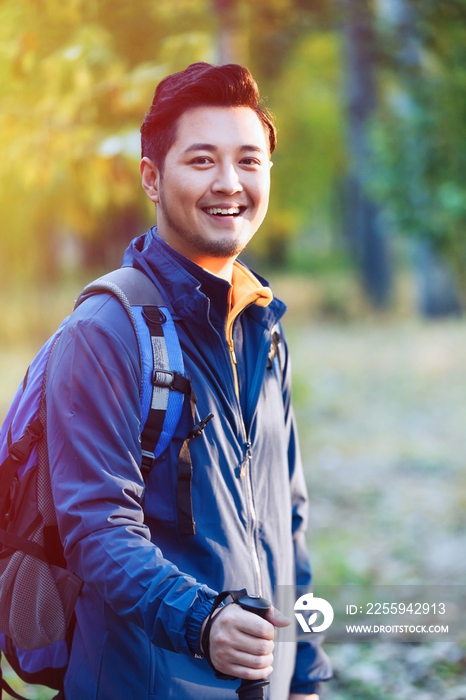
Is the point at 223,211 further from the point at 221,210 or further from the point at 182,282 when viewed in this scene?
the point at 182,282

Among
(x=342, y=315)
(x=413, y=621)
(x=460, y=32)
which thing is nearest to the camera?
(x=413, y=621)

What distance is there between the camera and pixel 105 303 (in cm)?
185

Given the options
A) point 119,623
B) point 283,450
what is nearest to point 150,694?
point 119,623

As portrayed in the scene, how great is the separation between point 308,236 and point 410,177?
53807 mm

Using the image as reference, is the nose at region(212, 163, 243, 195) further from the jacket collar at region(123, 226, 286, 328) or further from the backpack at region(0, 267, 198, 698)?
the backpack at region(0, 267, 198, 698)

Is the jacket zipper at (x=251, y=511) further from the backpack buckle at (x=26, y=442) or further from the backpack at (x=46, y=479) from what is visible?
the backpack buckle at (x=26, y=442)

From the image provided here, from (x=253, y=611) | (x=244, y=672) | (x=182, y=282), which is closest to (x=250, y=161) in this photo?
(x=182, y=282)

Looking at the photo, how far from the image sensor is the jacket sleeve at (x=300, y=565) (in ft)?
7.86

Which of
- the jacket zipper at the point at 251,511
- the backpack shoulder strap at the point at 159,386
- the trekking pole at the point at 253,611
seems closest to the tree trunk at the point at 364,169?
the jacket zipper at the point at 251,511

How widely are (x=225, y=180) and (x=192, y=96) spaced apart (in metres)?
0.22

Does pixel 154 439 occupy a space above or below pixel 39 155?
below

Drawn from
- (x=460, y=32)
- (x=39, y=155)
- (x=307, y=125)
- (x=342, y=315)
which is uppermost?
(x=307, y=125)

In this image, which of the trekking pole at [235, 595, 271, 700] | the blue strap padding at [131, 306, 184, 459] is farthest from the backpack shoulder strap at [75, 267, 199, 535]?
the trekking pole at [235, 595, 271, 700]

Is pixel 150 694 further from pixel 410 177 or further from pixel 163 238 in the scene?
pixel 410 177
